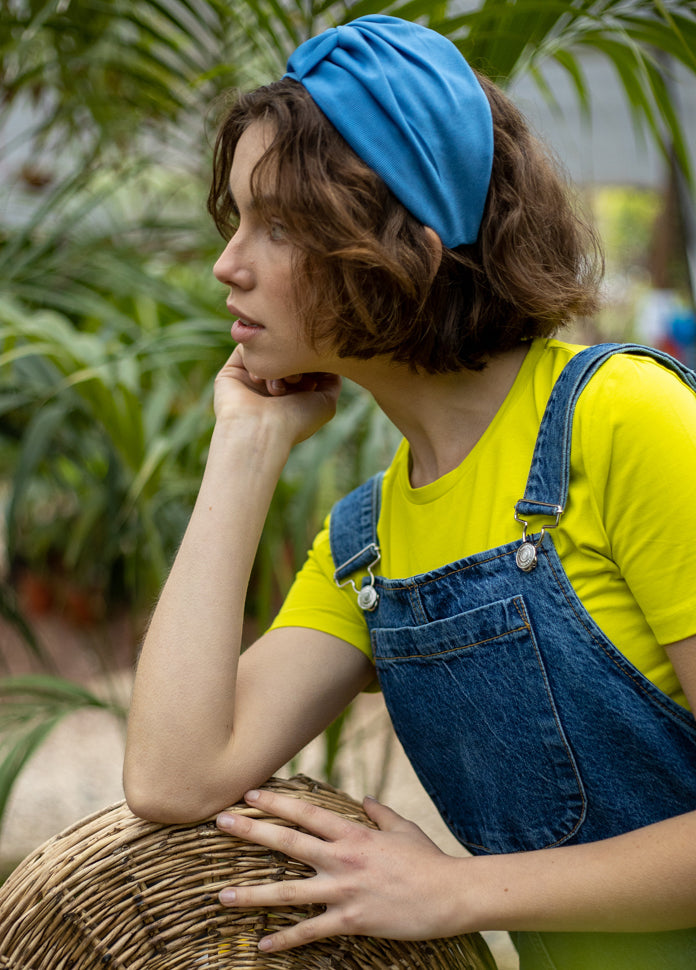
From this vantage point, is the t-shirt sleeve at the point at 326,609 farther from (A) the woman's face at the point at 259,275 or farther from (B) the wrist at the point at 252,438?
(A) the woman's face at the point at 259,275

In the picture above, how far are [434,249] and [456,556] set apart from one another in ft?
1.00

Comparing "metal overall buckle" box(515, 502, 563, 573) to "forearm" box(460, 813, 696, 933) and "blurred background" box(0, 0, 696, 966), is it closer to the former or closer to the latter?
"forearm" box(460, 813, 696, 933)

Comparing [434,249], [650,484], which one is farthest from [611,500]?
[434,249]

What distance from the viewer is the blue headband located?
0.88 meters

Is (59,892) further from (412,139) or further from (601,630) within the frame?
(412,139)

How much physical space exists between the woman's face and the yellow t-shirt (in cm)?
22

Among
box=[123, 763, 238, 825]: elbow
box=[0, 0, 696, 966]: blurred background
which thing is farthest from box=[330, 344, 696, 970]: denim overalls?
box=[0, 0, 696, 966]: blurred background

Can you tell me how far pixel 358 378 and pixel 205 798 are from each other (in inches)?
18.1

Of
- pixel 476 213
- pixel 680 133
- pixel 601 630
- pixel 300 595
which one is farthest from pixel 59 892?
pixel 680 133

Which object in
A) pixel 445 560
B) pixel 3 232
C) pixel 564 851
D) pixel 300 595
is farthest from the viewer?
pixel 3 232

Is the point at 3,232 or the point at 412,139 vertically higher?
the point at 412,139

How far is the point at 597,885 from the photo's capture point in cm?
81

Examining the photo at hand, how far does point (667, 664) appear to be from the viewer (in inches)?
33.3

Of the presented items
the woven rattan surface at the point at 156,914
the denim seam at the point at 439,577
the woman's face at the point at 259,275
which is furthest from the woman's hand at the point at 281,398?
the woven rattan surface at the point at 156,914
